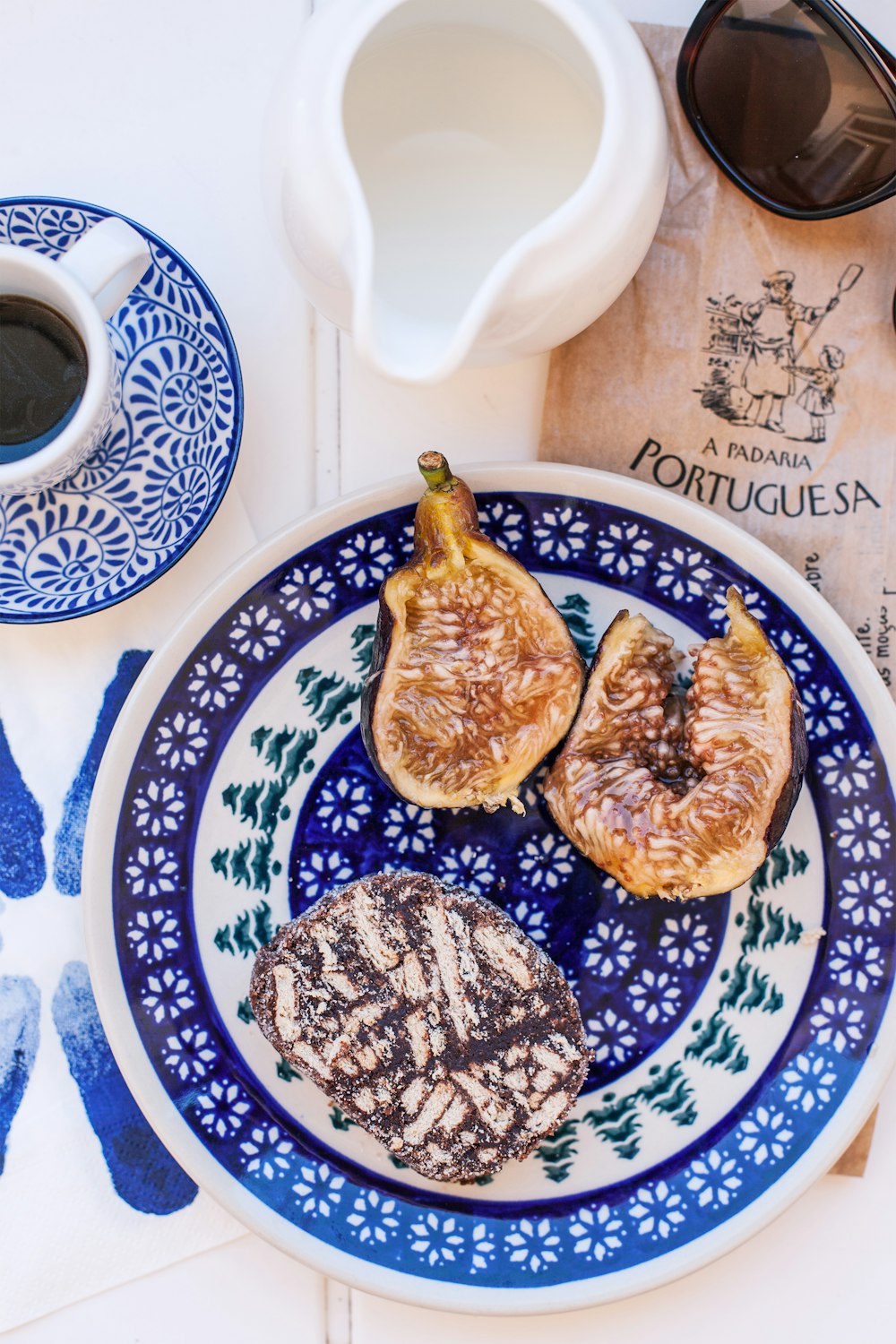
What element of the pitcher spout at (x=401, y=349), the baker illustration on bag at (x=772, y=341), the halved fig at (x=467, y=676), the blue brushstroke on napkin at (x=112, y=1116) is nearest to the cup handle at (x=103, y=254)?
the pitcher spout at (x=401, y=349)

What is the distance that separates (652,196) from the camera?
933 millimetres

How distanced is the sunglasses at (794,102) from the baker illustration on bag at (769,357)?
0.09 metres

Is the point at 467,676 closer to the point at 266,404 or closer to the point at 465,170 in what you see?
the point at 266,404

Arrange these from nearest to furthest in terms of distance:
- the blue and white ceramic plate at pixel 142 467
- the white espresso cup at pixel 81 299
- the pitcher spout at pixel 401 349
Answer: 1. the pitcher spout at pixel 401 349
2. the white espresso cup at pixel 81 299
3. the blue and white ceramic plate at pixel 142 467

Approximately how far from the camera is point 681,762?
45.1 inches

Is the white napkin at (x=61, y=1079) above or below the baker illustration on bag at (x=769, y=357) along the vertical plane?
below

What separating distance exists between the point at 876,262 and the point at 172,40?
2.69ft

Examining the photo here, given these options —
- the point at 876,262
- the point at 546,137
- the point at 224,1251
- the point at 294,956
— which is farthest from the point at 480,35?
the point at 224,1251

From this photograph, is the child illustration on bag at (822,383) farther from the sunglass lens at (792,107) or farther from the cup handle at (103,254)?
the cup handle at (103,254)

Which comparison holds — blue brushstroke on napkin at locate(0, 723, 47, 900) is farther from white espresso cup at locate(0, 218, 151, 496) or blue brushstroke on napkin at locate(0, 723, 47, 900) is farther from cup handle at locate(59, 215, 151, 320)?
cup handle at locate(59, 215, 151, 320)

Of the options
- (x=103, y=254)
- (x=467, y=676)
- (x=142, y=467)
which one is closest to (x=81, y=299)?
(x=103, y=254)

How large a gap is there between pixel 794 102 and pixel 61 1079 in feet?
4.43

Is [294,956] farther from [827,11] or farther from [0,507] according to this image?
[827,11]

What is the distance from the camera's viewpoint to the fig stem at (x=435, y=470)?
1044 millimetres
